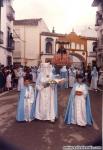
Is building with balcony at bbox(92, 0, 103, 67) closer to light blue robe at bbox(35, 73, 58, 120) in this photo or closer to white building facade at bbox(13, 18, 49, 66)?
white building facade at bbox(13, 18, 49, 66)

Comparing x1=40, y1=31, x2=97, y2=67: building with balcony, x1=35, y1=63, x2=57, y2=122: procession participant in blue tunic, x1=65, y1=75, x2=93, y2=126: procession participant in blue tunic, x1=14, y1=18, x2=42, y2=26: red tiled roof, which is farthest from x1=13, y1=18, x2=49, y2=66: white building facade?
x1=65, y1=75, x2=93, y2=126: procession participant in blue tunic

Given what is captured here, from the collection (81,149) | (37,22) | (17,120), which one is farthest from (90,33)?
(81,149)

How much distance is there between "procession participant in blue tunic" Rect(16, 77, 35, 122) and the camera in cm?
592

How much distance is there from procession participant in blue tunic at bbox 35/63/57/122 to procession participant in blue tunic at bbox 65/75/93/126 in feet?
1.20

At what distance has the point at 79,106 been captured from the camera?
18.8 feet

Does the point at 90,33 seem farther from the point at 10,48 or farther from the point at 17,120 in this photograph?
the point at 17,120

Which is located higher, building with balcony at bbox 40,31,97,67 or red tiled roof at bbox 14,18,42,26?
red tiled roof at bbox 14,18,42,26

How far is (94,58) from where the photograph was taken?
569cm

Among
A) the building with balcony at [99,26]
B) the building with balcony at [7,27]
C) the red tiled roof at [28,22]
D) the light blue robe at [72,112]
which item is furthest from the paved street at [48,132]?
the red tiled roof at [28,22]

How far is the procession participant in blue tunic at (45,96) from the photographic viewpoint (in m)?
6.03

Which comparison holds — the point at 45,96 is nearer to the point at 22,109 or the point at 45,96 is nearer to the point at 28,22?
the point at 22,109

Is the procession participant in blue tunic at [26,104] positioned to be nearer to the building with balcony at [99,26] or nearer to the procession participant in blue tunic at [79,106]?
the procession participant in blue tunic at [79,106]

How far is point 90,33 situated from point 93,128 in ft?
4.50

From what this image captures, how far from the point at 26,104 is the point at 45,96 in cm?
32
